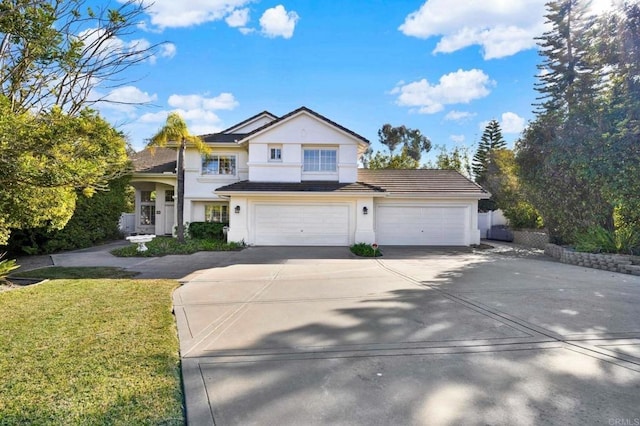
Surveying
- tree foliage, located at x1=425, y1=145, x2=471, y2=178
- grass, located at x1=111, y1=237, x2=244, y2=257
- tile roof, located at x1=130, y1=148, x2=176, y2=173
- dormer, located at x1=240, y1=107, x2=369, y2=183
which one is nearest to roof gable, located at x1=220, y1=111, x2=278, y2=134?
dormer, located at x1=240, y1=107, x2=369, y2=183

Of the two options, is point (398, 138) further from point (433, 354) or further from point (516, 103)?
point (433, 354)

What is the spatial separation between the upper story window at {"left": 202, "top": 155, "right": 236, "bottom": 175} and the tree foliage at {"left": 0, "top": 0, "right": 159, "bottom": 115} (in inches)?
519

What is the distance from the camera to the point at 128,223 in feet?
72.0

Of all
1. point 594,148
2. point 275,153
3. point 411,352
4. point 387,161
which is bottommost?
point 411,352

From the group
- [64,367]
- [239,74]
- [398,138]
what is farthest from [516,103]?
[64,367]

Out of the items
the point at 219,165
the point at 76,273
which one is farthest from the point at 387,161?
the point at 76,273

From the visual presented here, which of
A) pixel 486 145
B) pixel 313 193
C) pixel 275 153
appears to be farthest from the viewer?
pixel 486 145

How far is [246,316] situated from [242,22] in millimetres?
9295

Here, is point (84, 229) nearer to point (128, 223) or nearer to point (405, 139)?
point (128, 223)

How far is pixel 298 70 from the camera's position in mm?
17047

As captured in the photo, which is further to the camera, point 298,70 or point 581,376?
point 298,70

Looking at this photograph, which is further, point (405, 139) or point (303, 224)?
point (405, 139)

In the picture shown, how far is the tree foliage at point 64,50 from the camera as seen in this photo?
522 cm

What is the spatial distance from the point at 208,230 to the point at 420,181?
12.2m
